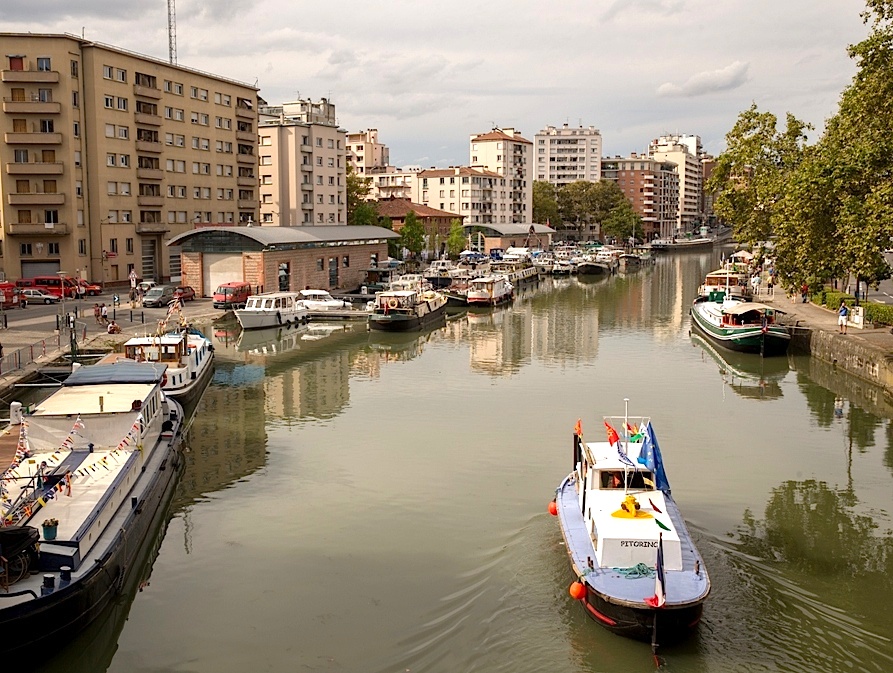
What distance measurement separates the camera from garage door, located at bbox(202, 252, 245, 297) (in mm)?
55938

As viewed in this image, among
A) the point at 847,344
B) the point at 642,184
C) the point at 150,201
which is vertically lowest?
the point at 847,344

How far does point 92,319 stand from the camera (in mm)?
45688

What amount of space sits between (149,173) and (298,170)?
19.4 metres

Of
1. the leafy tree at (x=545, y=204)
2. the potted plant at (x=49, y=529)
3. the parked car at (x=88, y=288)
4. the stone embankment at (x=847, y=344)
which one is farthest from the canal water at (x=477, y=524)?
the leafy tree at (x=545, y=204)

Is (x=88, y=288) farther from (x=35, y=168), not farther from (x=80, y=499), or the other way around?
(x=80, y=499)

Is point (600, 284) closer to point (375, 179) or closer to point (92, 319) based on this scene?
point (92, 319)

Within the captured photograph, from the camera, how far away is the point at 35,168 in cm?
5778

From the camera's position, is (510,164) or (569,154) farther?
(569,154)

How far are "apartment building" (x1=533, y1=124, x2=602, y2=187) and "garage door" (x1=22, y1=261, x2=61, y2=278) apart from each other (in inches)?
5782

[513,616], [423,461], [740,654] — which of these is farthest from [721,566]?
[423,461]

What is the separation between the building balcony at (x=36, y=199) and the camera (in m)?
58.0

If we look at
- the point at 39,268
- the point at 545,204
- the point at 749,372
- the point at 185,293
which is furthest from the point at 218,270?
the point at 545,204

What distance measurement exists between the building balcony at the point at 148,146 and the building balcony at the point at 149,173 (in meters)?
1.41

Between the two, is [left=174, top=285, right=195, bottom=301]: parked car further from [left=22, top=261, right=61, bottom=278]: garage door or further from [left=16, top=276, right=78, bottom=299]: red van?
[left=22, top=261, right=61, bottom=278]: garage door
